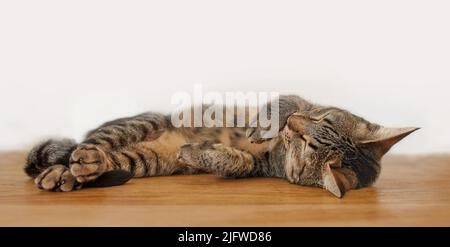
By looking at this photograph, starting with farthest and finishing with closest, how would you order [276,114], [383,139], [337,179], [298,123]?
1. [276,114]
2. [298,123]
3. [383,139]
4. [337,179]

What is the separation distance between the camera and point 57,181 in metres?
1.92

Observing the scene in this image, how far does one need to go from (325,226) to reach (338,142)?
23.3 inches

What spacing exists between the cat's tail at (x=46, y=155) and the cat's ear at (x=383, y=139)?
118 centimetres

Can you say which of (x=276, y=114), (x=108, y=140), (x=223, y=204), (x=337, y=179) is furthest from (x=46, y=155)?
(x=337, y=179)

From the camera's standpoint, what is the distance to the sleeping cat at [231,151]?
77.2 inches

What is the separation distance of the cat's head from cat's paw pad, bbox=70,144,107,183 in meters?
0.76

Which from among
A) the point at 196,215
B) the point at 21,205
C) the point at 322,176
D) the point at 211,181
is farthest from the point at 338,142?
the point at 21,205

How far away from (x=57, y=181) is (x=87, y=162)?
0.13 meters

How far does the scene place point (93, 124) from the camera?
9.10ft

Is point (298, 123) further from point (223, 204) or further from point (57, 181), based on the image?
point (57, 181)

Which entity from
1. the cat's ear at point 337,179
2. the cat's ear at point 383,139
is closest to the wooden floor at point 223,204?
the cat's ear at point 337,179

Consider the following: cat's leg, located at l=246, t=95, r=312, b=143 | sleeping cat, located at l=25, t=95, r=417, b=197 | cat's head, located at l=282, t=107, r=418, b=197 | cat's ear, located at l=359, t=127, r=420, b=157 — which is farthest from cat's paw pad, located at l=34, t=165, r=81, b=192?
cat's ear, located at l=359, t=127, r=420, b=157

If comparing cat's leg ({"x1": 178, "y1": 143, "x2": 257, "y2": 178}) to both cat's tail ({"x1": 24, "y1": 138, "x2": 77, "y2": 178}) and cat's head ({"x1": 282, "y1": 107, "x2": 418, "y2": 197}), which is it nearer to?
cat's head ({"x1": 282, "y1": 107, "x2": 418, "y2": 197})

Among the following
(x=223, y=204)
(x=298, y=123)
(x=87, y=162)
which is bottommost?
(x=223, y=204)
